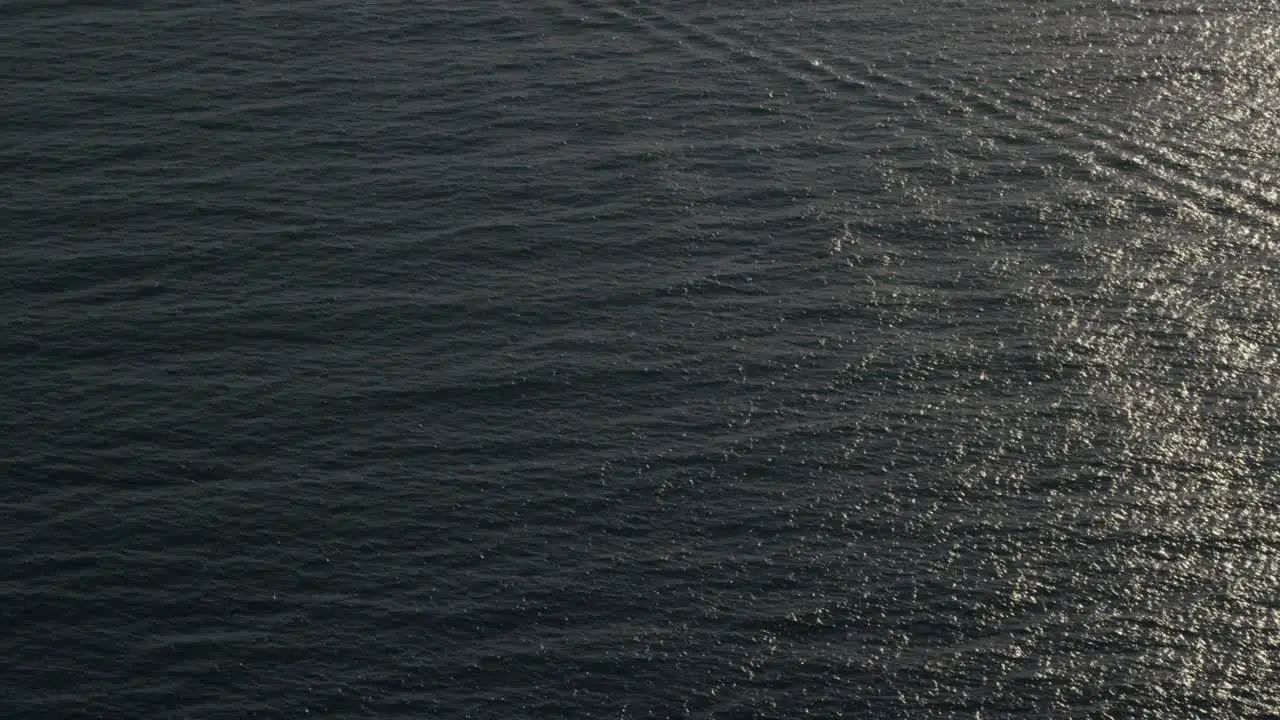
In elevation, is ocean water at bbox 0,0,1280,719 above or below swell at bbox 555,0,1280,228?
below

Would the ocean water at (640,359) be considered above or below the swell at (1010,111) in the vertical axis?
below

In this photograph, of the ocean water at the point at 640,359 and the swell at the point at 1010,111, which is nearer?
the ocean water at the point at 640,359

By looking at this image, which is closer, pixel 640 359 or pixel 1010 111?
pixel 640 359

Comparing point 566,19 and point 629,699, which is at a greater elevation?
point 566,19

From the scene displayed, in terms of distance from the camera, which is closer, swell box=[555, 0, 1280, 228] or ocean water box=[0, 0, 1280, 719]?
ocean water box=[0, 0, 1280, 719]

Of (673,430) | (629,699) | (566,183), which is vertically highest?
(566,183)

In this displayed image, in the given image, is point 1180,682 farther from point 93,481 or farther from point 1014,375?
point 93,481

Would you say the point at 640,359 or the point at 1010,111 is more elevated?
the point at 1010,111

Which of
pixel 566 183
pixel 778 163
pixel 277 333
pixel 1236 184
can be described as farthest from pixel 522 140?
pixel 1236 184
